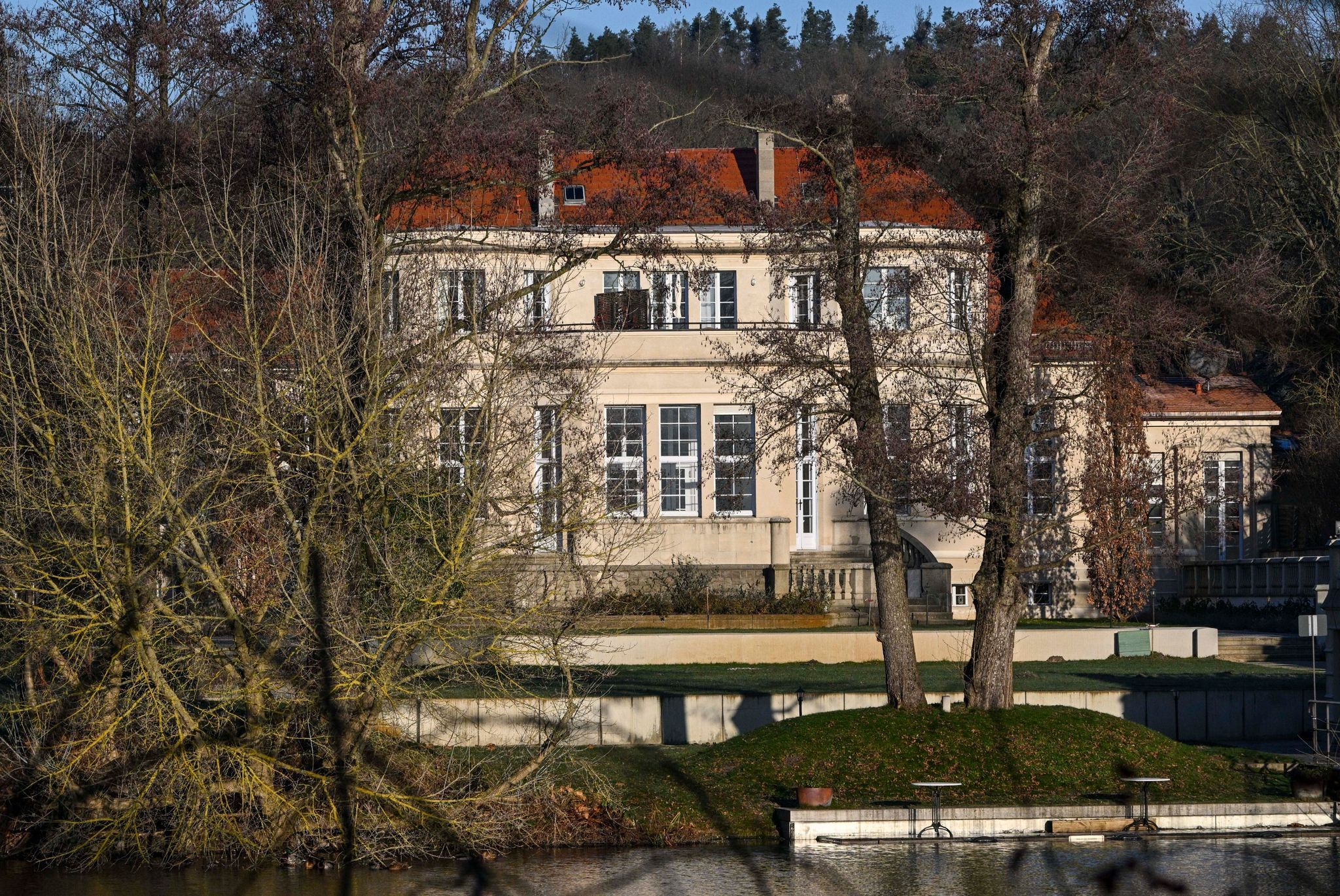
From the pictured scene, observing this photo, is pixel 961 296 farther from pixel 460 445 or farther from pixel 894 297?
pixel 460 445

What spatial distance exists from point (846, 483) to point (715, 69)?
55730 mm

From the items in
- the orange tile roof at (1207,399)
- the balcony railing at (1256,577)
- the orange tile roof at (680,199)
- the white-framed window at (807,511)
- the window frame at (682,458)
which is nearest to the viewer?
the orange tile roof at (680,199)

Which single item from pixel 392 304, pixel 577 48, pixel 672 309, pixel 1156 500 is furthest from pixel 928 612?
pixel 577 48

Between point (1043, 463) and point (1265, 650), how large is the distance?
13209 mm

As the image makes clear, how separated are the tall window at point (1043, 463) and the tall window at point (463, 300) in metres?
7.52

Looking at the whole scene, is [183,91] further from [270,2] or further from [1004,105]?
[1004,105]

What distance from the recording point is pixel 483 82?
83.1 ft

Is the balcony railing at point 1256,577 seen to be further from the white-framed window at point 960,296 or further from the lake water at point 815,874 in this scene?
the lake water at point 815,874

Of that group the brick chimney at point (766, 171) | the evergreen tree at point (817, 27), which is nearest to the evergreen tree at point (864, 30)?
the evergreen tree at point (817, 27)

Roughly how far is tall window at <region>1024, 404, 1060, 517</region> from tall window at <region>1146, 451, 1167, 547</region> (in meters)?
1.26

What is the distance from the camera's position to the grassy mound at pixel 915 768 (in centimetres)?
1894

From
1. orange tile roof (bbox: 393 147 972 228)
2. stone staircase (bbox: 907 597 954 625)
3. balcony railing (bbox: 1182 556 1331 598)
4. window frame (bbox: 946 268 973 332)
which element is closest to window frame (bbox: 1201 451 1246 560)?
balcony railing (bbox: 1182 556 1331 598)

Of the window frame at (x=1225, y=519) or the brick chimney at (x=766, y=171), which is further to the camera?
the window frame at (x=1225, y=519)

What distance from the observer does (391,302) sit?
22734mm
